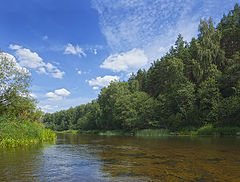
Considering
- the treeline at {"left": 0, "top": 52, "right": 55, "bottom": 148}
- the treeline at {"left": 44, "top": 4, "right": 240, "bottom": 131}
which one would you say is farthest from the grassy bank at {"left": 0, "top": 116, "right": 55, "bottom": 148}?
the treeline at {"left": 44, "top": 4, "right": 240, "bottom": 131}

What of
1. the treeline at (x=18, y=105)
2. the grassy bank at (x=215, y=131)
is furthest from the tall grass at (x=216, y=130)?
the treeline at (x=18, y=105)

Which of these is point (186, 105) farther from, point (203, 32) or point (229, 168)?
point (229, 168)

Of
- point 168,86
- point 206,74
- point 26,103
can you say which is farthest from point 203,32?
point 26,103

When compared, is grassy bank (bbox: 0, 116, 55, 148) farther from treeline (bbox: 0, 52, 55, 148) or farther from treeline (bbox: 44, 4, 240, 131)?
treeline (bbox: 44, 4, 240, 131)

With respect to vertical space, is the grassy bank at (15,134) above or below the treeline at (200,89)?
below

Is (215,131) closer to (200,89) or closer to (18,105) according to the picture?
(200,89)

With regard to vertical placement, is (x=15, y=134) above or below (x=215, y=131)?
above

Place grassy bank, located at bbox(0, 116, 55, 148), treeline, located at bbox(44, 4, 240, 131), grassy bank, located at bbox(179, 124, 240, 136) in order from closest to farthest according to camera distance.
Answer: grassy bank, located at bbox(0, 116, 55, 148)
grassy bank, located at bbox(179, 124, 240, 136)
treeline, located at bbox(44, 4, 240, 131)

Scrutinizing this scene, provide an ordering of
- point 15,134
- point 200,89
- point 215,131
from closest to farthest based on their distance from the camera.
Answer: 1. point 15,134
2. point 215,131
3. point 200,89

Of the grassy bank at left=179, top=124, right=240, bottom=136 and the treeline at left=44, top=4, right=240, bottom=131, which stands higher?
the treeline at left=44, top=4, right=240, bottom=131

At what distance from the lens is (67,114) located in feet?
541

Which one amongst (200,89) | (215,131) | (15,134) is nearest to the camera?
(15,134)

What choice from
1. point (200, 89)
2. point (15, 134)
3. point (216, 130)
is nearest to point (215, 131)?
point (216, 130)

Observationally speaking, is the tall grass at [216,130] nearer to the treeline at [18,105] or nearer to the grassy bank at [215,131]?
the grassy bank at [215,131]
